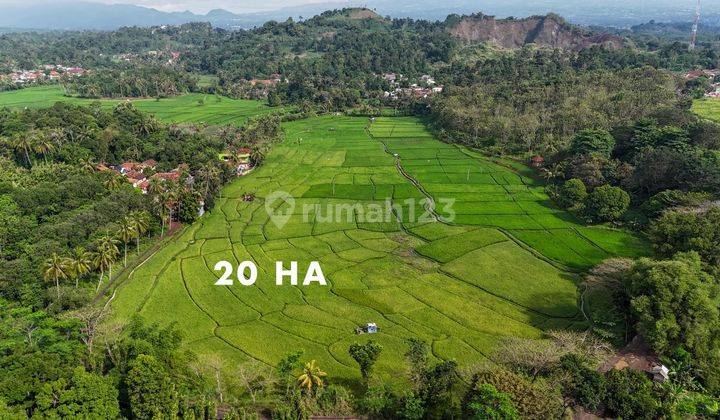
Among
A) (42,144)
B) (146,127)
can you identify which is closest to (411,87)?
(146,127)

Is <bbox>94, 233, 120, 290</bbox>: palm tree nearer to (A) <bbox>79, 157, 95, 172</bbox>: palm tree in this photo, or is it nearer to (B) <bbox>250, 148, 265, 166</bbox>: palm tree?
(A) <bbox>79, 157, 95, 172</bbox>: palm tree

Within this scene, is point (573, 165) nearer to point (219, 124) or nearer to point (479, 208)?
point (479, 208)

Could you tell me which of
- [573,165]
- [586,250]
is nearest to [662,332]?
[586,250]

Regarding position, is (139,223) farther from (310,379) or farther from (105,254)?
(310,379)

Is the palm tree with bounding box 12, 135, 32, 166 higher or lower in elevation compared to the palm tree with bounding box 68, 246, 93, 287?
higher

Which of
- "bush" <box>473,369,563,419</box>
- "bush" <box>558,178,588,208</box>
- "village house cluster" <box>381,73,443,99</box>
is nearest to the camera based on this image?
"bush" <box>473,369,563,419</box>

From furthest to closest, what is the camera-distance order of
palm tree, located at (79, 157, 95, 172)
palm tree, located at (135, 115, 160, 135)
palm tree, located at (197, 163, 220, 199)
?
palm tree, located at (135, 115, 160, 135), palm tree, located at (79, 157, 95, 172), palm tree, located at (197, 163, 220, 199)

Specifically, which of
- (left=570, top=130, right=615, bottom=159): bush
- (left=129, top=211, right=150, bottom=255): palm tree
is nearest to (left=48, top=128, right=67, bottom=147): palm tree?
(left=129, top=211, right=150, bottom=255): palm tree
